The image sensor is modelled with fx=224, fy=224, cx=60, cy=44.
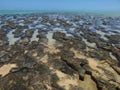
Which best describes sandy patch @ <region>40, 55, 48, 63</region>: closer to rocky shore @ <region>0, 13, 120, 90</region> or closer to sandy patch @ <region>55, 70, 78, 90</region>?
rocky shore @ <region>0, 13, 120, 90</region>

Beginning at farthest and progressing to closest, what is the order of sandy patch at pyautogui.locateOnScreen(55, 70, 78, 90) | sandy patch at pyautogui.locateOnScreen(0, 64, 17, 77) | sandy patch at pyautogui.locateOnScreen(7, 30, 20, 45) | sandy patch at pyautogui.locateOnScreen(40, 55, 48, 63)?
sandy patch at pyautogui.locateOnScreen(7, 30, 20, 45) → sandy patch at pyautogui.locateOnScreen(40, 55, 48, 63) → sandy patch at pyautogui.locateOnScreen(0, 64, 17, 77) → sandy patch at pyautogui.locateOnScreen(55, 70, 78, 90)

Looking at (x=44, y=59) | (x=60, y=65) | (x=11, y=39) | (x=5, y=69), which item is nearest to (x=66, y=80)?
(x=60, y=65)

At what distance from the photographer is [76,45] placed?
40.2 feet

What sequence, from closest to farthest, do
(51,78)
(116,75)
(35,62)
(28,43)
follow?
(51,78)
(116,75)
(35,62)
(28,43)

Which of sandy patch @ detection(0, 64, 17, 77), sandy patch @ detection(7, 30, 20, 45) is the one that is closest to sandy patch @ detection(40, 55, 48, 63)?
sandy patch @ detection(0, 64, 17, 77)

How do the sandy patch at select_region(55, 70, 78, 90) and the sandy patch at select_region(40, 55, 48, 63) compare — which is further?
the sandy patch at select_region(40, 55, 48, 63)

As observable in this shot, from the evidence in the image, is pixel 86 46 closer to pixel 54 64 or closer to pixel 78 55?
pixel 78 55

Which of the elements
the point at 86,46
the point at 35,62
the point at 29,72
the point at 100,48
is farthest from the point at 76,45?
the point at 29,72

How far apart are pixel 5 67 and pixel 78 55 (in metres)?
3.45

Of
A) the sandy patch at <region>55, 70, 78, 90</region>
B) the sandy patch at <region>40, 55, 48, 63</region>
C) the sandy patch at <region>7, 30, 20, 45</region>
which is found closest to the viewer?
the sandy patch at <region>55, 70, 78, 90</region>

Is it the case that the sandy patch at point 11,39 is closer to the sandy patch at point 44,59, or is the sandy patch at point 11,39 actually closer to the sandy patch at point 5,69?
the sandy patch at point 44,59

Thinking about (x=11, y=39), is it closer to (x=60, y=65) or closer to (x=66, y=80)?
(x=60, y=65)

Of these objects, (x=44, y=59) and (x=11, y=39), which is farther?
(x=11, y=39)

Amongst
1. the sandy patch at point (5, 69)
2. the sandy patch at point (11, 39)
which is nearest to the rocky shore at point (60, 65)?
the sandy patch at point (5, 69)
